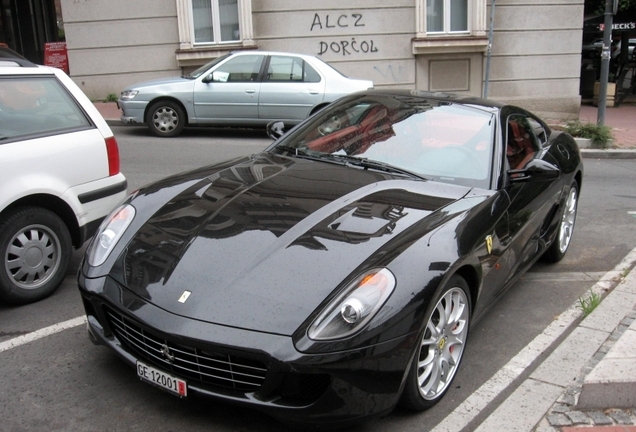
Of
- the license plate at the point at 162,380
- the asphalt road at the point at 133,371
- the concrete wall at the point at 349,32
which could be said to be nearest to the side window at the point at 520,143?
the asphalt road at the point at 133,371

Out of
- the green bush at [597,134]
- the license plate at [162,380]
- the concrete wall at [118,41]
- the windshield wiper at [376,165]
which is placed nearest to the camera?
the license plate at [162,380]

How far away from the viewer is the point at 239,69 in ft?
38.4

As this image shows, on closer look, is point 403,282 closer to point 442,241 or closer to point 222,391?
point 442,241

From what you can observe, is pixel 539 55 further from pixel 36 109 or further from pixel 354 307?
pixel 354 307

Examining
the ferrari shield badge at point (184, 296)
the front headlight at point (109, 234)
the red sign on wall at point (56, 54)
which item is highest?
the red sign on wall at point (56, 54)

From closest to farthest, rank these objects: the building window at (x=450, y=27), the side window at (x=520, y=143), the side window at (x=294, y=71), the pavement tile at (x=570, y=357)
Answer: the pavement tile at (x=570, y=357)
the side window at (x=520, y=143)
the side window at (x=294, y=71)
the building window at (x=450, y=27)

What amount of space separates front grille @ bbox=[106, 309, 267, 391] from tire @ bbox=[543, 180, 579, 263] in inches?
132

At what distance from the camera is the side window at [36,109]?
15.1 feet

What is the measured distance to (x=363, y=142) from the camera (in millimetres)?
4656

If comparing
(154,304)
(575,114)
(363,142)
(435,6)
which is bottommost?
(575,114)

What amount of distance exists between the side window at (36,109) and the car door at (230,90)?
669 centimetres

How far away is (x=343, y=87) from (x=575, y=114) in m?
6.82

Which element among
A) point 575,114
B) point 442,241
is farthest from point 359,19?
point 442,241

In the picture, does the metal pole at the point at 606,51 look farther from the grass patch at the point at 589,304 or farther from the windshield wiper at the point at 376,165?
the windshield wiper at the point at 376,165
